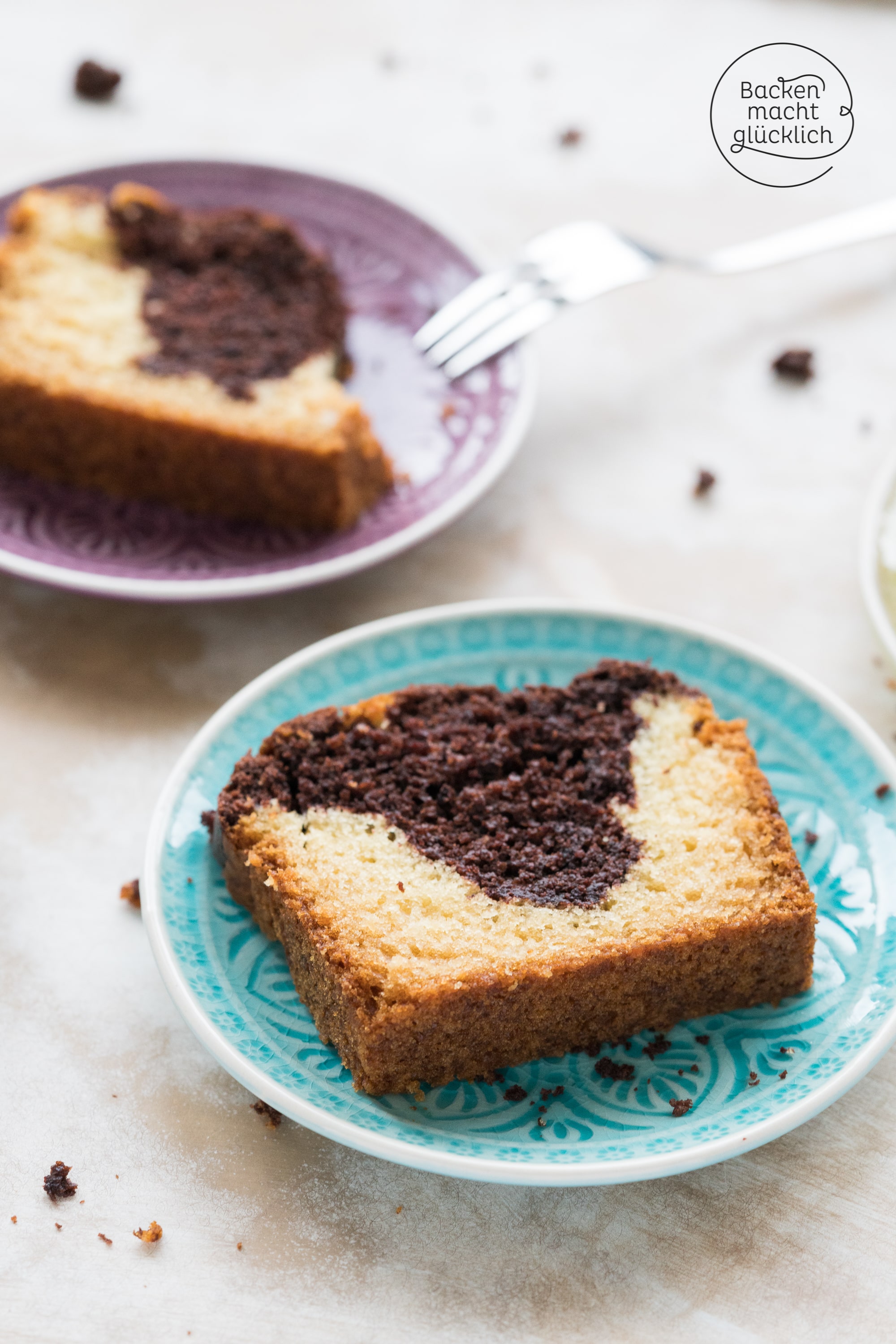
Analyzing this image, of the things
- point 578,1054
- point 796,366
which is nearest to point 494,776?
point 578,1054

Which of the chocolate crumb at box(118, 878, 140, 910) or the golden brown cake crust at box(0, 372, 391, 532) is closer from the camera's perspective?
the chocolate crumb at box(118, 878, 140, 910)

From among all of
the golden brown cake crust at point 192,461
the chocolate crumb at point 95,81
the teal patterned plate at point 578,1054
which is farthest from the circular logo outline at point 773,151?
the chocolate crumb at point 95,81

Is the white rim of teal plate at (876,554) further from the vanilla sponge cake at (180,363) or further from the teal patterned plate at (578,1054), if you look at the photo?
the vanilla sponge cake at (180,363)

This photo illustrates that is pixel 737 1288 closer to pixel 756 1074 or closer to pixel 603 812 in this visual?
pixel 756 1074

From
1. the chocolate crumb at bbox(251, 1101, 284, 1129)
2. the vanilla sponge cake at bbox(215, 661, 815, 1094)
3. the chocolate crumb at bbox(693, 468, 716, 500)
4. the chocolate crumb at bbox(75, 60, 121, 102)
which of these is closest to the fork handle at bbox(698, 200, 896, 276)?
the chocolate crumb at bbox(693, 468, 716, 500)

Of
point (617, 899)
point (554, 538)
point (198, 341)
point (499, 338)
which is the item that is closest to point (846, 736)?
point (617, 899)

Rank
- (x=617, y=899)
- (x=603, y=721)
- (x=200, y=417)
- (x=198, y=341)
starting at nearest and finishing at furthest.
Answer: (x=617, y=899), (x=603, y=721), (x=200, y=417), (x=198, y=341)

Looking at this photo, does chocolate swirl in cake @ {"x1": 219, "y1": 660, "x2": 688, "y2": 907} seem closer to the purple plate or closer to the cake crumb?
the purple plate

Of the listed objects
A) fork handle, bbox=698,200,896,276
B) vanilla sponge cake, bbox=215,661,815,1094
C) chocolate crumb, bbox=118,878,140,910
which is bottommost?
chocolate crumb, bbox=118,878,140,910
